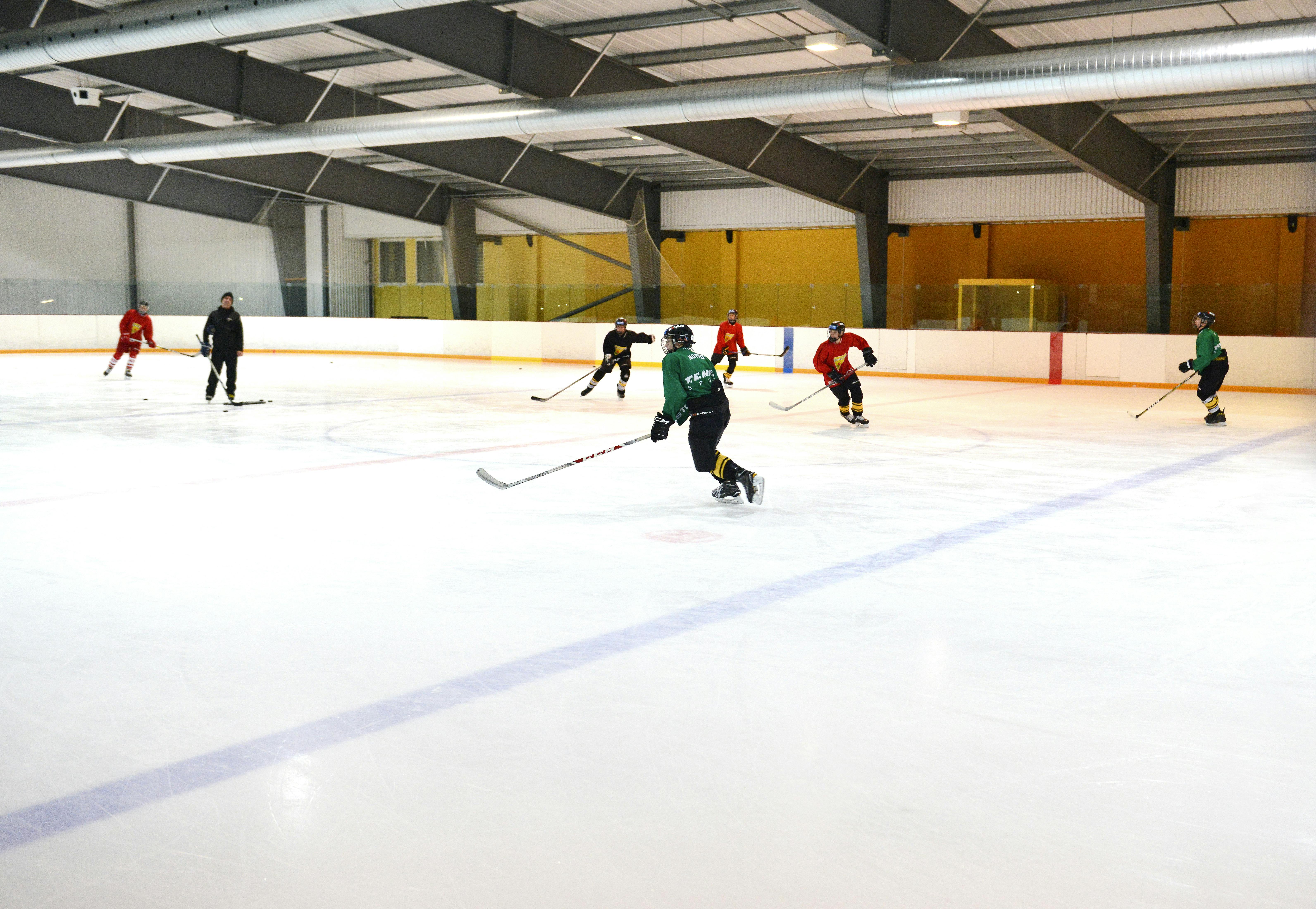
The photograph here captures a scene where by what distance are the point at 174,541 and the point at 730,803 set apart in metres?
3.93

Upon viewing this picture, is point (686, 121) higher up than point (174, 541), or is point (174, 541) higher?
point (686, 121)

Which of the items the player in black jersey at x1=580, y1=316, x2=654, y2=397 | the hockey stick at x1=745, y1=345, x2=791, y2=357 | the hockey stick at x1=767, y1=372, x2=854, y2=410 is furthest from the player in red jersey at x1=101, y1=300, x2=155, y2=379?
the hockey stick at x1=767, y1=372, x2=854, y2=410

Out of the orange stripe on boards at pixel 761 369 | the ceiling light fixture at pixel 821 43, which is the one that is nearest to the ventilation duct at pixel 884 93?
the ceiling light fixture at pixel 821 43

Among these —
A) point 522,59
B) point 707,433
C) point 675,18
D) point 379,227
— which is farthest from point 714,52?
point 379,227

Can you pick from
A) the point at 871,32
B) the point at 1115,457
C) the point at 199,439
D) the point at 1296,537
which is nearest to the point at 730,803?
the point at 1296,537

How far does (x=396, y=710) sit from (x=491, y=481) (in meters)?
3.78

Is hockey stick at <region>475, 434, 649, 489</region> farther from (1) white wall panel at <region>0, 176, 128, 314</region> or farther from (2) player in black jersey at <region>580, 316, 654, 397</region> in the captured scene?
(1) white wall panel at <region>0, 176, 128, 314</region>

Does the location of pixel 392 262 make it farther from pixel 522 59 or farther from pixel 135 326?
pixel 522 59

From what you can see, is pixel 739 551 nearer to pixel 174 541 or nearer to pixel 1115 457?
pixel 174 541

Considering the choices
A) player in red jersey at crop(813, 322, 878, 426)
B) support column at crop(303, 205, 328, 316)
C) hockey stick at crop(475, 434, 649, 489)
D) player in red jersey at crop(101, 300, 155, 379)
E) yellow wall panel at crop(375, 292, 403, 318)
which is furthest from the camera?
support column at crop(303, 205, 328, 316)

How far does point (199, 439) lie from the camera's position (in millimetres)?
A: 9898

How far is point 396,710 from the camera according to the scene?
3.30 m

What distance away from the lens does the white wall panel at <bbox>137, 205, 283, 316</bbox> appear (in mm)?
28578

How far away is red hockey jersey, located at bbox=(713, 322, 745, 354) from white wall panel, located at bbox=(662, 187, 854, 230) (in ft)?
25.6
